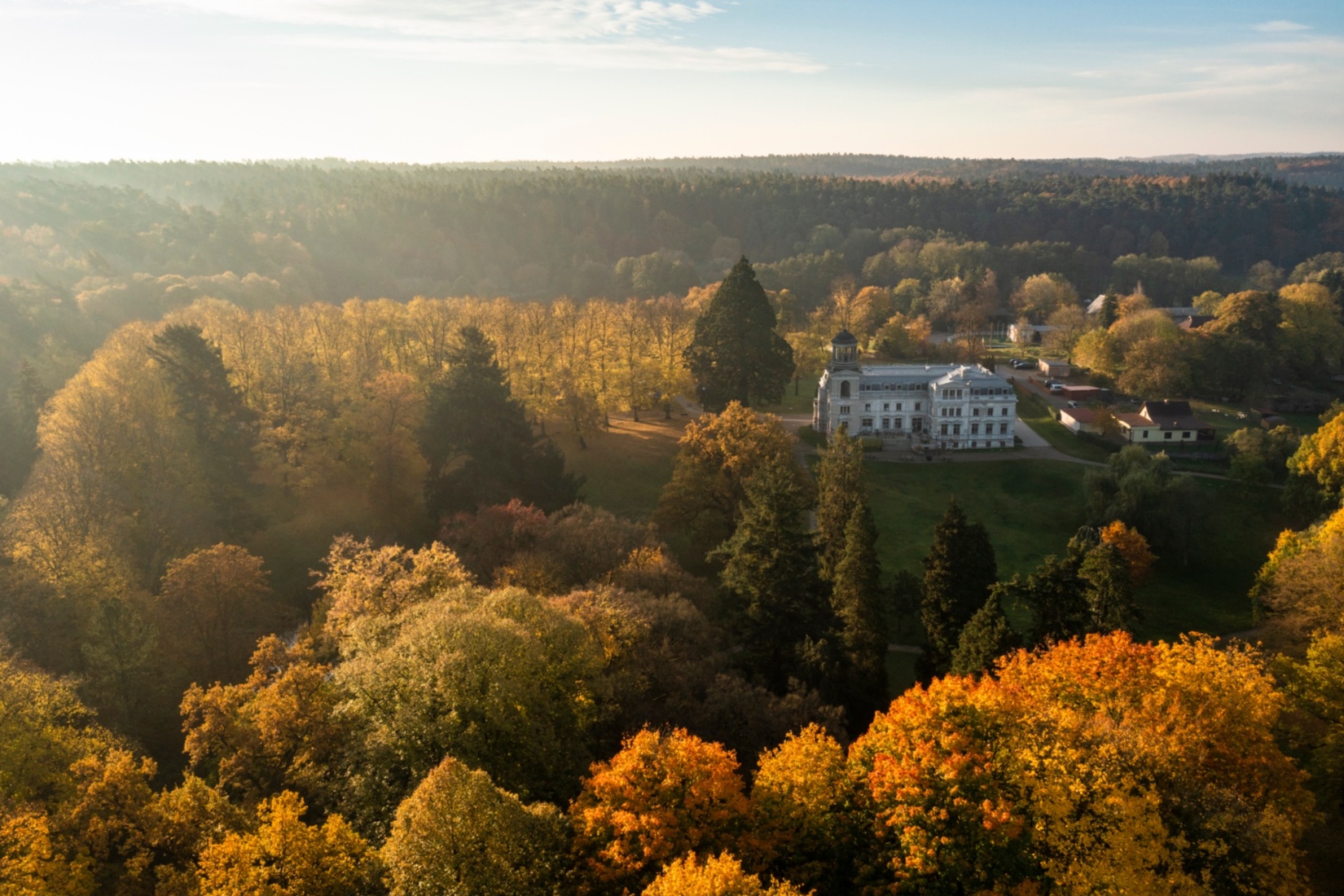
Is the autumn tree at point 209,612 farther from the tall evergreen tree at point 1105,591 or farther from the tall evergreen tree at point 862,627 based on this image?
the tall evergreen tree at point 1105,591

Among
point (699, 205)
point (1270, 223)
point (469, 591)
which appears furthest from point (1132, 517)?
point (1270, 223)

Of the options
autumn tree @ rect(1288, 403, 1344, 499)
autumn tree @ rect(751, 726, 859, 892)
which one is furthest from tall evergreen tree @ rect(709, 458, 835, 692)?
autumn tree @ rect(1288, 403, 1344, 499)

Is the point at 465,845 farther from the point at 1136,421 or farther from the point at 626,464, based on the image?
the point at 1136,421

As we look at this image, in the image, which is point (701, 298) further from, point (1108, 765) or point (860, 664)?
point (1108, 765)

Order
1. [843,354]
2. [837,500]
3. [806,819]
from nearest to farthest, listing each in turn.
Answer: [806,819] < [837,500] < [843,354]

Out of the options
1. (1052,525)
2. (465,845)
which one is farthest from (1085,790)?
(1052,525)

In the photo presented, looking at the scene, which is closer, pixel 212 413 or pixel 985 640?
pixel 985 640

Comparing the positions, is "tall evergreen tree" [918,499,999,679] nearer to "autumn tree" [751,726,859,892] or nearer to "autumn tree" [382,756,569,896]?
"autumn tree" [751,726,859,892]
